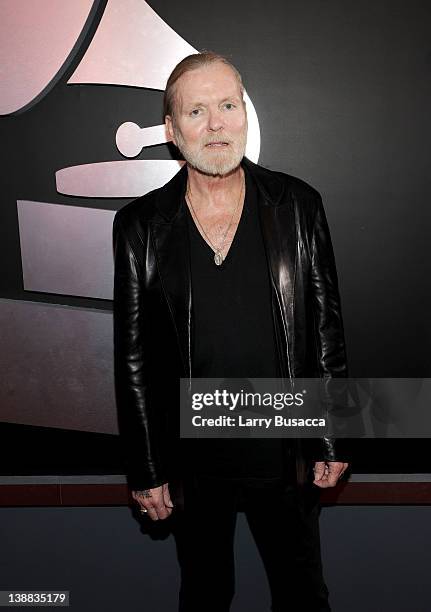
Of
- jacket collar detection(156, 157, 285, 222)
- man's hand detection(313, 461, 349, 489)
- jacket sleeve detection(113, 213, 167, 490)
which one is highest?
jacket collar detection(156, 157, 285, 222)

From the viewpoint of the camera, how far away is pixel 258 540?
192 centimetres

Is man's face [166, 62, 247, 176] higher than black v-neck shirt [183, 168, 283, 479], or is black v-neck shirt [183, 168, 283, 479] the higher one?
man's face [166, 62, 247, 176]

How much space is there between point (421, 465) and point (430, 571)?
0.38m

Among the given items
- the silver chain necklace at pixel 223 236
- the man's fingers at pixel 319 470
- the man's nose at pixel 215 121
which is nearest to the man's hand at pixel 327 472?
the man's fingers at pixel 319 470

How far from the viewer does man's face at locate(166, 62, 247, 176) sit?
5.58ft

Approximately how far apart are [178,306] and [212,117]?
526 millimetres

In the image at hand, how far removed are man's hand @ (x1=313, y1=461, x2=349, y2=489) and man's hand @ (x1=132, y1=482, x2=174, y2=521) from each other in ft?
1.45

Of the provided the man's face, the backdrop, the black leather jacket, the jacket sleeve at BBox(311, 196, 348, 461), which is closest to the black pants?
the black leather jacket

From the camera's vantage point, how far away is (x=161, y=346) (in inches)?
71.4

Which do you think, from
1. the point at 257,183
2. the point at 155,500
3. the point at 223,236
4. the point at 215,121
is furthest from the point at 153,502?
the point at 215,121

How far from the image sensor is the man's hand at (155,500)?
1.81 metres

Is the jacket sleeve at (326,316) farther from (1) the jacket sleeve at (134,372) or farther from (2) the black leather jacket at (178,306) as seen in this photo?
(1) the jacket sleeve at (134,372)

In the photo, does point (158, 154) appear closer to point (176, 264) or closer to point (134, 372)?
point (176, 264)

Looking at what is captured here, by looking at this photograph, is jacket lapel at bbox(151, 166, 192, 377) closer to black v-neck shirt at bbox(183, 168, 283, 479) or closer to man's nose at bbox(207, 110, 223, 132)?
black v-neck shirt at bbox(183, 168, 283, 479)
